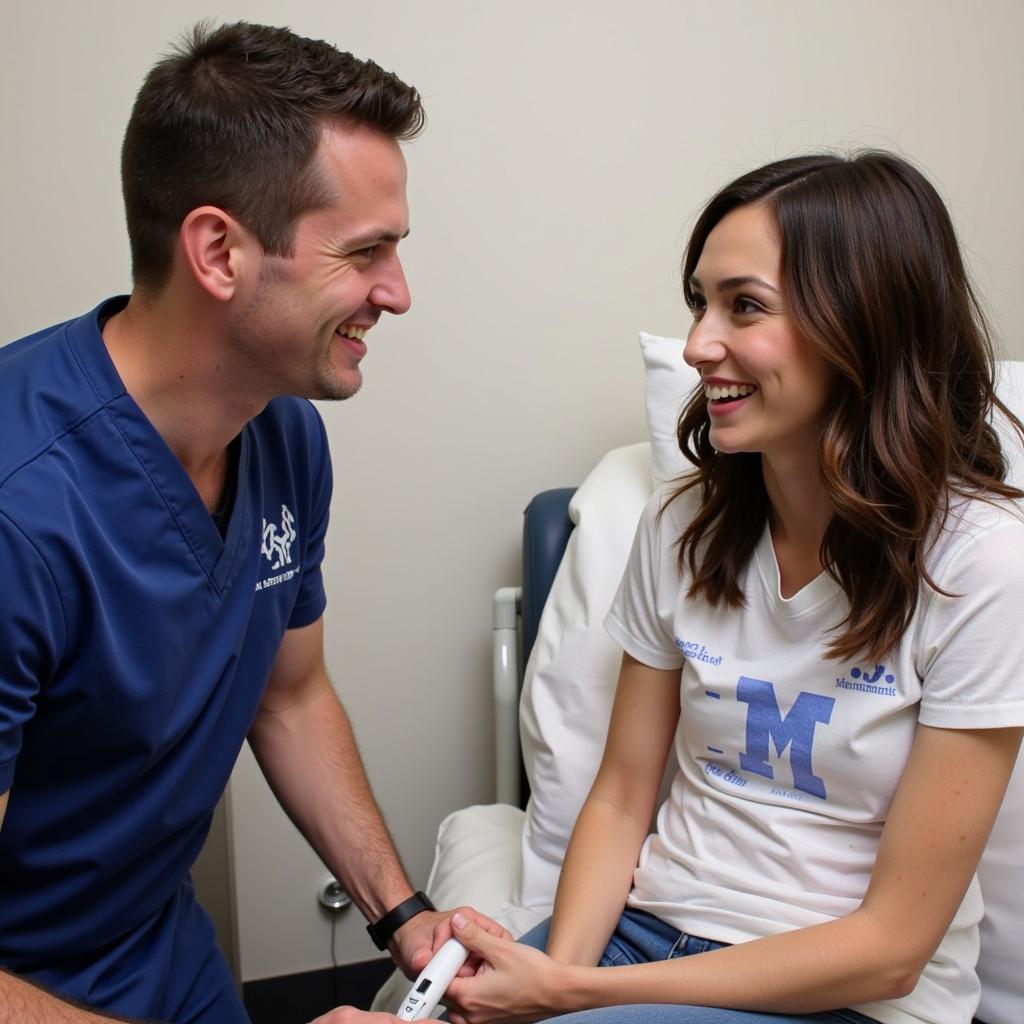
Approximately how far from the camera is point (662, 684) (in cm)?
120

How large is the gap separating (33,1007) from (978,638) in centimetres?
84

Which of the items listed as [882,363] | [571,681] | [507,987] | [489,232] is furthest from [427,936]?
[489,232]

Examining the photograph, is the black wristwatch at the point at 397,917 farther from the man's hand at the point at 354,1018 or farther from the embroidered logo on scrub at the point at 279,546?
the embroidered logo on scrub at the point at 279,546

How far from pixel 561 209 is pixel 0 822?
47.0 inches

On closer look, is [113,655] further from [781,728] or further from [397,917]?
[781,728]

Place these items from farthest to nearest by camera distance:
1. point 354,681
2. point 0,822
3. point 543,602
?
point 354,681 → point 543,602 → point 0,822

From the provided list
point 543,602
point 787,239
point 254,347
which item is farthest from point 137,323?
point 543,602

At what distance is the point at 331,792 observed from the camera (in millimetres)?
1306

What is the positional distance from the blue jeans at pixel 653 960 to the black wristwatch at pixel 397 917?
0.40 feet

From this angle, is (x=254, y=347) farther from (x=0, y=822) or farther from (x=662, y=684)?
(x=662, y=684)

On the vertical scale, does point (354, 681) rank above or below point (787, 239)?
below

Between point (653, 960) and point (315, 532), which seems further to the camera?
point (315, 532)

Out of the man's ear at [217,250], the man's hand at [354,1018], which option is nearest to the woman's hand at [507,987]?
the man's hand at [354,1018]

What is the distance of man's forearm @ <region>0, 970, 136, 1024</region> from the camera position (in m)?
0.83
